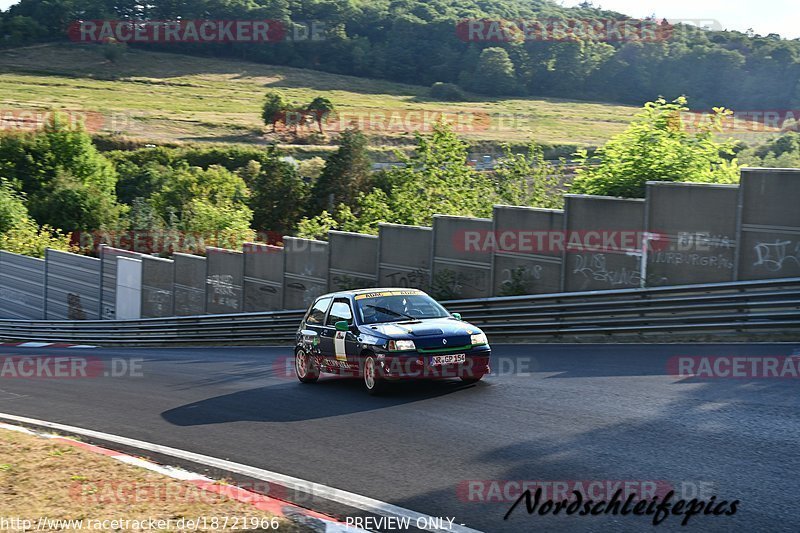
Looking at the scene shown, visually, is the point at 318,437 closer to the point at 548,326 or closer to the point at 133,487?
the point at 133,487

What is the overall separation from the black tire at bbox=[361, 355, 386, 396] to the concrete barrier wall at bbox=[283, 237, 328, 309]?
46.0 ft

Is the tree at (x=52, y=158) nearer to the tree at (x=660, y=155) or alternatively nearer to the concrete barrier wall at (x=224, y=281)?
the concrete barrier wall at (x=224, y=281)

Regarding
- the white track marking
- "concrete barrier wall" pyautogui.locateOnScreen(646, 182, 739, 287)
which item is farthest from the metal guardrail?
the white track marking

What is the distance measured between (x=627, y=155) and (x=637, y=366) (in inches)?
331

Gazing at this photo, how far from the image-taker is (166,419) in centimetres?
1248

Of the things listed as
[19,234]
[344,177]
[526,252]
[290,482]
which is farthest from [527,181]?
[344,177]

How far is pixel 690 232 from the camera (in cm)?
1675

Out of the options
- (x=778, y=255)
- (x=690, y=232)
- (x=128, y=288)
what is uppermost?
(x=690, y=232)

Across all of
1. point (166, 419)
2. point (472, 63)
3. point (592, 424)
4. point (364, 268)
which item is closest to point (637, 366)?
point (592, 424)

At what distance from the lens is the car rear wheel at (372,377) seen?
12.6 meters

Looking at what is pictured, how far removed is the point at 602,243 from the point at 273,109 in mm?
91421

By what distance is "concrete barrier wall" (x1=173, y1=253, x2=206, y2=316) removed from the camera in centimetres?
3288

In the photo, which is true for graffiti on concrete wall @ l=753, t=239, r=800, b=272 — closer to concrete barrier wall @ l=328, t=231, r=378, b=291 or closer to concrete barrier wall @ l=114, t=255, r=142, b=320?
concrete barrier wall @ l=328, t=231, r=378, b=291

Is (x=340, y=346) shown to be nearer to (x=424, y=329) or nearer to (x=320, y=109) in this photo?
(x=424, y=329)
